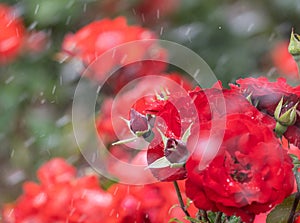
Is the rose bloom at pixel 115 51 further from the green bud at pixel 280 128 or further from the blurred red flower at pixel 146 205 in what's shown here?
Answer: the green bud at pixel 280 128

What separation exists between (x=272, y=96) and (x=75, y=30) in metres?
1.32

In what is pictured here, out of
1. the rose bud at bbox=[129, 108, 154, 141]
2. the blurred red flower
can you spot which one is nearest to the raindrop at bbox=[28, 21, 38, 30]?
the blurred red flower

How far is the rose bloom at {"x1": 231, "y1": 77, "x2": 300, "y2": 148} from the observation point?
0.80m

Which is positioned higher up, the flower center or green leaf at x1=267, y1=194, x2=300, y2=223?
the flower center

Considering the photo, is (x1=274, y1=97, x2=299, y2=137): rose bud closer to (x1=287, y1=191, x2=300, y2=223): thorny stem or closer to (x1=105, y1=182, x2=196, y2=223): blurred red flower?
(x1=287, y1=191, x2=300, y2=223): thorny stem

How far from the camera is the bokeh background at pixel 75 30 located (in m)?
Answer: 1.87

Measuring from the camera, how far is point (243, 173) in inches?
30.4

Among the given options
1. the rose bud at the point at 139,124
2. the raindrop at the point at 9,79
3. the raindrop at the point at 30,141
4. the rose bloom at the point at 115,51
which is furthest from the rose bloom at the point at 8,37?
the rose bud at the point at 139,124

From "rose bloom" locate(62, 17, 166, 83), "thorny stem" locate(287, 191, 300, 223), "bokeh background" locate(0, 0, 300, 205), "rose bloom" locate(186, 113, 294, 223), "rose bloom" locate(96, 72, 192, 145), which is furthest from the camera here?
"bokeh background" locate(0, 0, 300, 205)

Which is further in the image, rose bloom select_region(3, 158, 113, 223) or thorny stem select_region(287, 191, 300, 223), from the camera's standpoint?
rose bloom select_region(3, 158, 113, 223)

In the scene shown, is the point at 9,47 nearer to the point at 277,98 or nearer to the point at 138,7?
the point at 138,7

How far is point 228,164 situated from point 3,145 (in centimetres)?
117

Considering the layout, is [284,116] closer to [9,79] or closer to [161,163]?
[161,163]

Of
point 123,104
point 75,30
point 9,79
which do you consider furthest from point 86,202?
point 75,30
